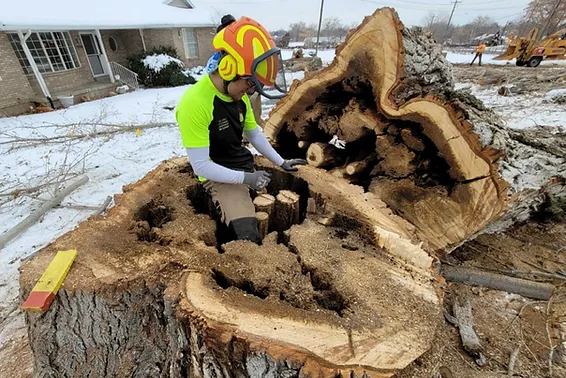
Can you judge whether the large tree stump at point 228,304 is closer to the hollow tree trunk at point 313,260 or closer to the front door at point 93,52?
the hollow tree trunk at point 313,260

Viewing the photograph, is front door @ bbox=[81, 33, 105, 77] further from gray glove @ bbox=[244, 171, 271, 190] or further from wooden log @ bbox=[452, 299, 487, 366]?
wooden log @ bbox=[452, 299, 487, 366]

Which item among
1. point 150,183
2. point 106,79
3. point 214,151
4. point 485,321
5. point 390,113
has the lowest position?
point 106,79

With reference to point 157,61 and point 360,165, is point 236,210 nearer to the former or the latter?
point 360,165

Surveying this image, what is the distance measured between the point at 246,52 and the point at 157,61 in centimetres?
1151

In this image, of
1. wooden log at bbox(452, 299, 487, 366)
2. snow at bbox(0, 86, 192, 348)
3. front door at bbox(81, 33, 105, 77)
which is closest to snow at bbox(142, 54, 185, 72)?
front door at bbox(81, 33, 105, 77)

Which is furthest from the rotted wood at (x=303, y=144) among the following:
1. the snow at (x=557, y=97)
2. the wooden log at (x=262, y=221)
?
the snow at (x=557, y=97)

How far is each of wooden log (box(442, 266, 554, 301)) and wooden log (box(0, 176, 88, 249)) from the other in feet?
12.7

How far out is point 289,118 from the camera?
9.21 feet

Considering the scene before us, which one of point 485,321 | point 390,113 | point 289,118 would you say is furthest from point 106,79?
point 485,321

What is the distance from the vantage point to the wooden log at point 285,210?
6.21 ft

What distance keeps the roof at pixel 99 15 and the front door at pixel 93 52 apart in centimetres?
83

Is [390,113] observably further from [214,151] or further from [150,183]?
[150,183]

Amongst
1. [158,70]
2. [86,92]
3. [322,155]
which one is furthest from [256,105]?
[158,70]

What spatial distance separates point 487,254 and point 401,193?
1064mm
